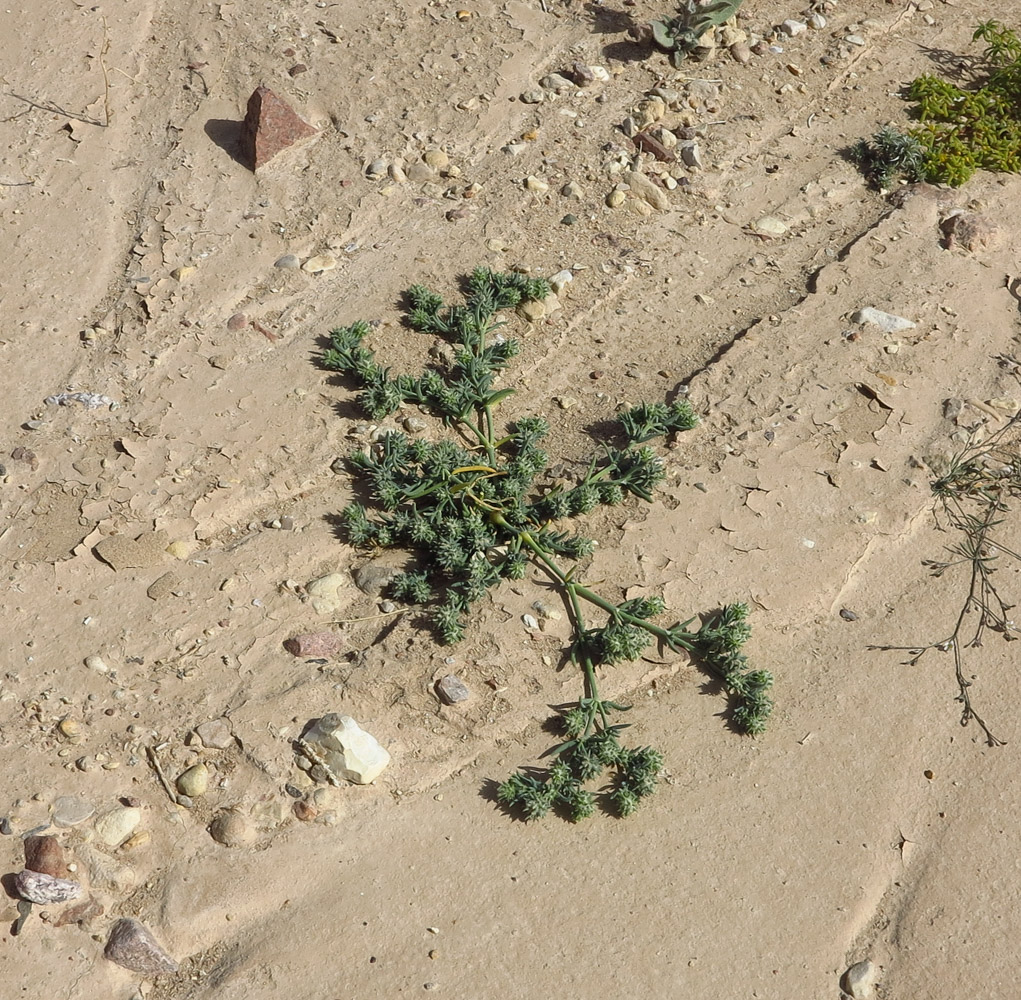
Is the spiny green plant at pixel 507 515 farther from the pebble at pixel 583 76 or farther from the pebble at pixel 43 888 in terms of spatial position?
the pebble at pixel 583 76

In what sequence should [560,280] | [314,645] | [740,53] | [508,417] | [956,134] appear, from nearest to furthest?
1. [314,645]
2. [508,417]
3. [560,280]
4. [956,134]
5. [740,53]

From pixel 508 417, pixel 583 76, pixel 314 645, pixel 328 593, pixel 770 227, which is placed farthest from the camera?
pixel 583 76

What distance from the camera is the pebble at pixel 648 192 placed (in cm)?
511

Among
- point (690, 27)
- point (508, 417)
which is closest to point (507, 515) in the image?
point (508, 417)

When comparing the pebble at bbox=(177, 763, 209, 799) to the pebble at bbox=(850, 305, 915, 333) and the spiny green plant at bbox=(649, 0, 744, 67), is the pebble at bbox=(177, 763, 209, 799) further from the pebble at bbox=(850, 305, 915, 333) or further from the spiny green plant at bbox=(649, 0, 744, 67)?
the spiny green plant at bbox=(649, 0, 744, 67)

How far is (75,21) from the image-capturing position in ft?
19.3

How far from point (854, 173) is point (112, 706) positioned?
444 cm

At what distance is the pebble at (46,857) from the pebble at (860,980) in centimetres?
238

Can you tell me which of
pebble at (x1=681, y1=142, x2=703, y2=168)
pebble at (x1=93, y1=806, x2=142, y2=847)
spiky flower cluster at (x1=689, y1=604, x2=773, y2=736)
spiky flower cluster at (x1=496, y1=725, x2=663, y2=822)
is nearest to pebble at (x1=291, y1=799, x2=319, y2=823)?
pebble at (x1=93, y1=806, x2=142, y2=847)

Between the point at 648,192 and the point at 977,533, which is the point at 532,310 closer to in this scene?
the point at 648,192

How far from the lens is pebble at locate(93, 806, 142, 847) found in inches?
123

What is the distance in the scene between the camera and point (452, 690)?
3.44 metres

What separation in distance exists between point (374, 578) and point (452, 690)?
569mm

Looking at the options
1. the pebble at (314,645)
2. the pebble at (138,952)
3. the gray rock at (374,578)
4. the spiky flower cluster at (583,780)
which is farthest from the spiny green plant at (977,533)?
the pebble at (138,952)
